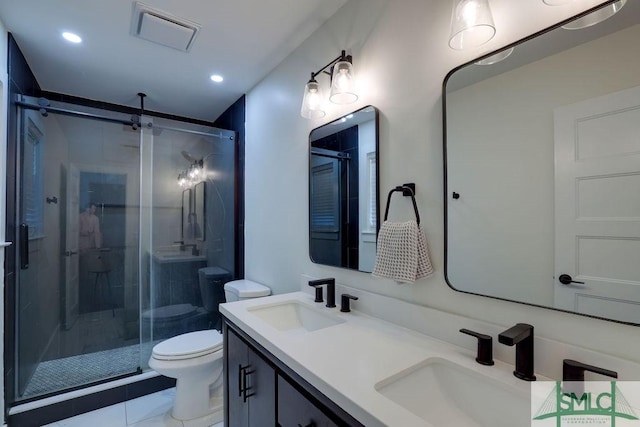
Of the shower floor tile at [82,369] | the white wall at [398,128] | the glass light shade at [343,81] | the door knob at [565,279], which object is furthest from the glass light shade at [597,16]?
the shower floor tile at [82,369]

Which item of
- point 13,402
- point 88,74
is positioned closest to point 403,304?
point 13,402

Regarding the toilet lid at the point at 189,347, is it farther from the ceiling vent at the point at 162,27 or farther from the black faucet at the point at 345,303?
the ceiling vent at the point at 162,27

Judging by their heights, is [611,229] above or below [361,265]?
above

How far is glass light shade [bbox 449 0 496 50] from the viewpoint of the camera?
895 mm

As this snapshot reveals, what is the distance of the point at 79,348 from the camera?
265cm

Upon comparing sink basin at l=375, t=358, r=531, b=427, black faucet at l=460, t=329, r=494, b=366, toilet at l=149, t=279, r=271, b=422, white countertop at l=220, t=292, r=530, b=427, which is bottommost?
toilet at l=149, t=279, r=271, b=422

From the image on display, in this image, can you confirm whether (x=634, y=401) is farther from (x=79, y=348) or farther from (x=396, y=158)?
(x=79, y=348)

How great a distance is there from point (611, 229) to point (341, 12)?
1.50m

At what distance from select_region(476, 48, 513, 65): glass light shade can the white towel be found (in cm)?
59

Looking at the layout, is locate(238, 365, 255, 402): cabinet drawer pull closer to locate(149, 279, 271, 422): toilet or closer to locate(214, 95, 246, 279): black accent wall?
locate(149, 279, 271, 422): toilet

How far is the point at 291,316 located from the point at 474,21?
4.82ft

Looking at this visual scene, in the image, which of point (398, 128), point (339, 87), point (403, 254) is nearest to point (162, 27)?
point (339, 87)

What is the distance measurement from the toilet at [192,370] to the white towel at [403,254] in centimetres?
139

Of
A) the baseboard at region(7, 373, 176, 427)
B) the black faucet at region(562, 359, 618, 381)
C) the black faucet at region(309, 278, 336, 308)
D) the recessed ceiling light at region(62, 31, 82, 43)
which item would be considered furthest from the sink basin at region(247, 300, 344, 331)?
the recessed ceiling light at region(62, 31, 82, 43)
